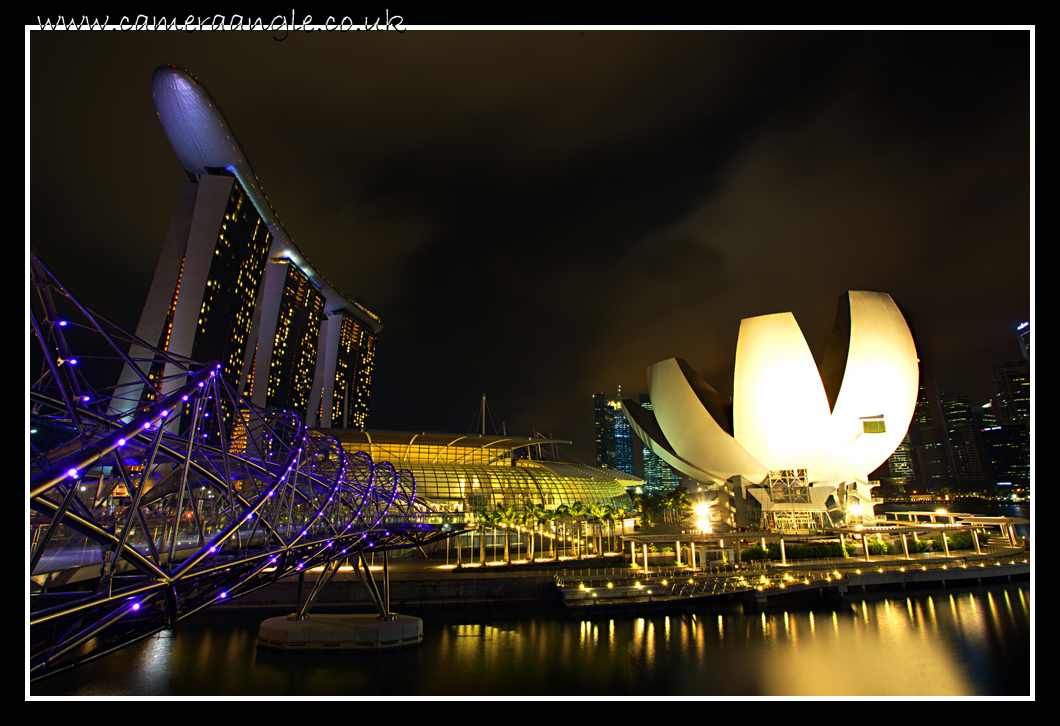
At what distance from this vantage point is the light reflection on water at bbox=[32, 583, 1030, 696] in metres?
15.7

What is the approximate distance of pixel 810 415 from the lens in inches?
1686

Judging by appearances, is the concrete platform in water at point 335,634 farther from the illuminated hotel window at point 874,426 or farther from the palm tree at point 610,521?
the illuminated hotel window at point 874,426

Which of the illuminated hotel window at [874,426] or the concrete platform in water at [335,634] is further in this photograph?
the illuminated hotel window at [874,426]

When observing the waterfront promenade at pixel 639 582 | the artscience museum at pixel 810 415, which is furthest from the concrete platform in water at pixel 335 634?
the artscience museum at pixel 810 415

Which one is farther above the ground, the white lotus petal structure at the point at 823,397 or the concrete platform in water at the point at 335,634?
the white lotus petal structure at the point at 823,397

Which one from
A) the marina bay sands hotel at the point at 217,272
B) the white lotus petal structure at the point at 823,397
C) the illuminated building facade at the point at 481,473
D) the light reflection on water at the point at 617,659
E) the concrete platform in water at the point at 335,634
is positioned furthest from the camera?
the marina bay sands hotel at the point at 217,272

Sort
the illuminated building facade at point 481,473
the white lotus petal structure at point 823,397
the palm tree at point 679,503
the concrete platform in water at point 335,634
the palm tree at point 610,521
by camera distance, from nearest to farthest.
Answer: the concrete platform in water at point 335,634, the palm tree at point 610,521, the white lotus petal structure at point 823,397, the illuminated building facade at point 481,473, the palm tree at point 679,503

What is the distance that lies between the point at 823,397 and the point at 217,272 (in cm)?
6050

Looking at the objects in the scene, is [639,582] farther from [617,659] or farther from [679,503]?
[679,503]

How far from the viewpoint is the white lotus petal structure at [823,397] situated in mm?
43062

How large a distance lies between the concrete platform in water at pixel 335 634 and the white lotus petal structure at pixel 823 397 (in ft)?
110

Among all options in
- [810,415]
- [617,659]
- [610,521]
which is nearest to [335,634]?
[617,659]

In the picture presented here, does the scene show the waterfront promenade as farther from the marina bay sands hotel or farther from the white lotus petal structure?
the white lotus petal structure

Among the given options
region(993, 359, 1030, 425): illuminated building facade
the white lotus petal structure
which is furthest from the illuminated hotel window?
region(993, 359, 1030, 425): illuminated building facade
